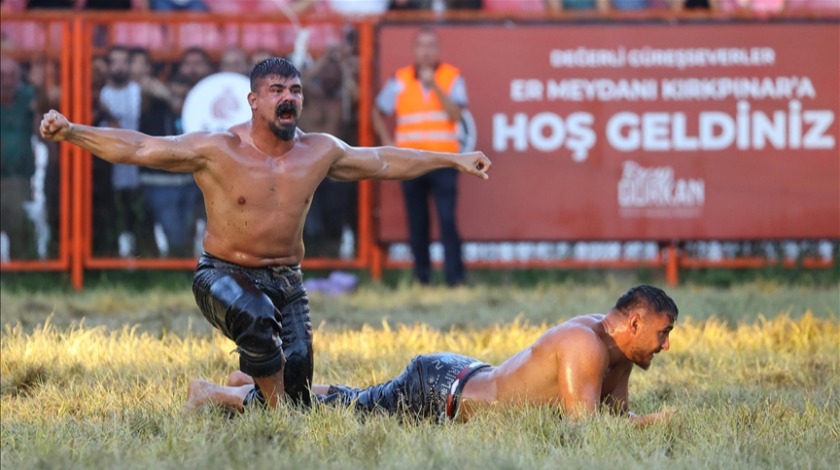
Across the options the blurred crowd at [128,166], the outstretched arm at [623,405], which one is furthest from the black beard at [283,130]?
the blurred crowd at [128,166]

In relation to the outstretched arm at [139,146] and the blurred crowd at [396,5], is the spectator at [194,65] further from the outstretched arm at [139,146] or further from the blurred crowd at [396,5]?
the outstretched arm at [139,146]

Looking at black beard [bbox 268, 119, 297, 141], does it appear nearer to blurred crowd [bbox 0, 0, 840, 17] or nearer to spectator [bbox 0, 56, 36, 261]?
spectator [bbox 0, 56, 36, 261]

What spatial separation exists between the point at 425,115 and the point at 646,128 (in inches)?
80.0

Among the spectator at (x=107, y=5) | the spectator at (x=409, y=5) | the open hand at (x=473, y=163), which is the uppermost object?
the spectator at (x=409, y=5)

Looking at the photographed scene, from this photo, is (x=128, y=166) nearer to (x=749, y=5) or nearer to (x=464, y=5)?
(x=464, y=5)

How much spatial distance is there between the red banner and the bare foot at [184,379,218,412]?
691 centimetres

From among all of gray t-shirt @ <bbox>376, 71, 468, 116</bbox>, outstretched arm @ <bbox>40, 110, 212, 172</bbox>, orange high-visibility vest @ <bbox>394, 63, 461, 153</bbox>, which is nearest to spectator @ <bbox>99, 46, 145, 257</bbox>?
gray t-shirt @ <bbox>376, 71, 468, 116</bbox>

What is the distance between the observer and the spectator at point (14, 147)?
570 inches

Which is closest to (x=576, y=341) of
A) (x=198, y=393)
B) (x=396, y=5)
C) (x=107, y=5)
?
(x=198, y=393)

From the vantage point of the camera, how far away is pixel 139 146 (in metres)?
8.02

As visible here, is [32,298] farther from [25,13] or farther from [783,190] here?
[783,190]

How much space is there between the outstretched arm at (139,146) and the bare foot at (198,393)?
3.48ft

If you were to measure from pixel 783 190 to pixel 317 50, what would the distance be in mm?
4403

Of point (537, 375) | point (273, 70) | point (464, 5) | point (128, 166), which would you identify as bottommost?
point (537, 375)
